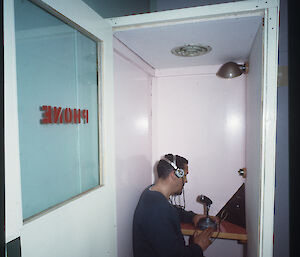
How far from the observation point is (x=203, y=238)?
1.74 meters

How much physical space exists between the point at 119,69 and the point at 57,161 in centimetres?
80

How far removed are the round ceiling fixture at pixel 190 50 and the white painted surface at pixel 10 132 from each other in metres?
1.11

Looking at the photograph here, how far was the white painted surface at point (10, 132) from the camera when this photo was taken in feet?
1.82

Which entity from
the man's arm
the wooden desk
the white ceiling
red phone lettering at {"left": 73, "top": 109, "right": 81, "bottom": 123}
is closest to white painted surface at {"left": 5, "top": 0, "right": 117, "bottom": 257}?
red phone lettering at {"left": 73, "top": 109, "right": 81, "bottom": 123}

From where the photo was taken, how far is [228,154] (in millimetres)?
2031

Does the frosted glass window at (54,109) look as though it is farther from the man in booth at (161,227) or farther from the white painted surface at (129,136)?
the man in booth at (161,227)

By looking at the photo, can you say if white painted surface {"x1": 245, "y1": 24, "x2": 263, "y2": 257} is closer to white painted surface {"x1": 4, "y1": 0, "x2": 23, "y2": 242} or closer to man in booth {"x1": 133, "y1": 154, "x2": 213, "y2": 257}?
man in booth {"x1": 133, "y1": 154, "x2": 213, "y2": 257}

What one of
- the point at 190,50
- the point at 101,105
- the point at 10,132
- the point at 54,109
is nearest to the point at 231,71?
the point at 190,50

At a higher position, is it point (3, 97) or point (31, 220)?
point (3, 97)

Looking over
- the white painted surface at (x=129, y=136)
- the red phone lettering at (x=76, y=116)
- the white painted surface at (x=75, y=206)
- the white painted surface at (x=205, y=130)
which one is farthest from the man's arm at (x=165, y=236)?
the red phone lettering at (x=76, y=116)

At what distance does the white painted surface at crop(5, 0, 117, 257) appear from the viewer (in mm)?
566
